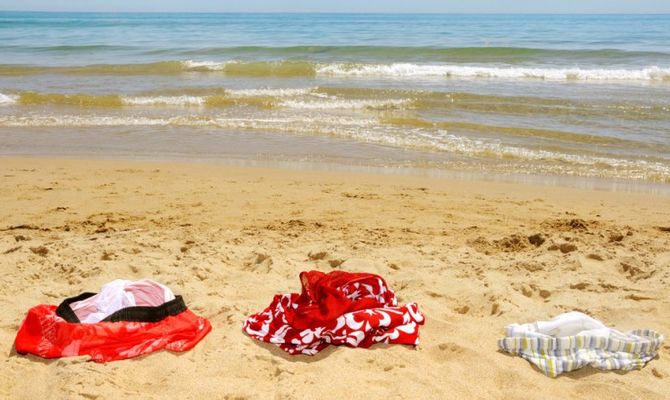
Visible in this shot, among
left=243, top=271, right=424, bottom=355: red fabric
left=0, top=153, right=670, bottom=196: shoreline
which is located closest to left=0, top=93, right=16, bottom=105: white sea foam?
left=0, top=153, right=670, bottom=196: shoreline

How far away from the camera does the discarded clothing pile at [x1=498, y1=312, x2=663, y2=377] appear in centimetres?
342

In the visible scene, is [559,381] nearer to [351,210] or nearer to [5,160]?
[351,210]

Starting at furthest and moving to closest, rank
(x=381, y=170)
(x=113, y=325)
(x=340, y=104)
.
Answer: (x=340, y=104) < (x=381, y=170) < (x=113, y=325)

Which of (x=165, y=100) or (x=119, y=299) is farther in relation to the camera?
(x=165, y=100)

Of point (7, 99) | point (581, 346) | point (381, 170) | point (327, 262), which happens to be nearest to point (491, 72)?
point (381, 170)

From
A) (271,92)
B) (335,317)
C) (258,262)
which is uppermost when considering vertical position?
(271,92)

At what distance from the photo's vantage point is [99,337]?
3.56 meters

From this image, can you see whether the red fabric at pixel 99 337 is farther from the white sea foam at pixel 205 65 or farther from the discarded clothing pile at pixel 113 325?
the white sea foam at pixel 205 65

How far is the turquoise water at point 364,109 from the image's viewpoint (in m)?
9.05

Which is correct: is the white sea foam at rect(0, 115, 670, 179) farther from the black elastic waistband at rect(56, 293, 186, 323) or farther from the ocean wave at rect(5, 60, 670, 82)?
the ocean wave at rect(5, 60, 670, 82)

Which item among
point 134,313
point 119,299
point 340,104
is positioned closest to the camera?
point 134,313

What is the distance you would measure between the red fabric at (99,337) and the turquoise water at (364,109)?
17.1 feet

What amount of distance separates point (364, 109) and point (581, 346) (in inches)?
382

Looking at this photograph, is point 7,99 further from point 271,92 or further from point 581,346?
point 581,346
